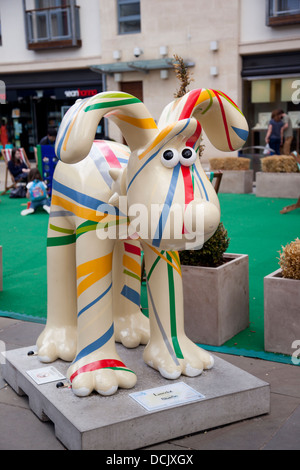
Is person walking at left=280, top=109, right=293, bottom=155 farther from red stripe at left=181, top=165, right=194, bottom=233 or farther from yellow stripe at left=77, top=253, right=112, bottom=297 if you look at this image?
red stripe at left=181, top=165, right=194, bottom=233

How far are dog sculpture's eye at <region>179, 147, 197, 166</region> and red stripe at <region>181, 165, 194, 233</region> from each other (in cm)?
3

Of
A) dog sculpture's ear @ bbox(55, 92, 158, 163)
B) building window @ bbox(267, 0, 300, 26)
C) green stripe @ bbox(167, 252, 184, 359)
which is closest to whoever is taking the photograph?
dog sculpture's ear @ bbox(55, 92, 158, 163)

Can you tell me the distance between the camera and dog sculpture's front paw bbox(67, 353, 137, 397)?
9.29ft

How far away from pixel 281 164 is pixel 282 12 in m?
5.80

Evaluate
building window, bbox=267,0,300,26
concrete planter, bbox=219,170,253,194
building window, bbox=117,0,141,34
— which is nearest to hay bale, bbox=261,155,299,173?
concrete planter, bbox=219,170,253,194

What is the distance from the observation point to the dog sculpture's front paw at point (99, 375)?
283cm

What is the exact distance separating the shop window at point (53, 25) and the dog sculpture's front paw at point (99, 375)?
16.3 m

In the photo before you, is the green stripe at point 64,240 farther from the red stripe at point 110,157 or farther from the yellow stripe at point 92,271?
the red stripe at point 110,157

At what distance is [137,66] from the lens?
1617 centimetres

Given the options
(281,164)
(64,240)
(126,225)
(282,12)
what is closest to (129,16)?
(282,12)

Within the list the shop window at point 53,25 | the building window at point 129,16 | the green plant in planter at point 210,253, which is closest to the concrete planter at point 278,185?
the green plant in planter at point 210,253

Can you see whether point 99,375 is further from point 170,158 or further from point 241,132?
point 241,132

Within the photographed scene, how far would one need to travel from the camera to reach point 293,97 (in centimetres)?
1502

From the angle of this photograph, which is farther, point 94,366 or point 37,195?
A: point 37,195
